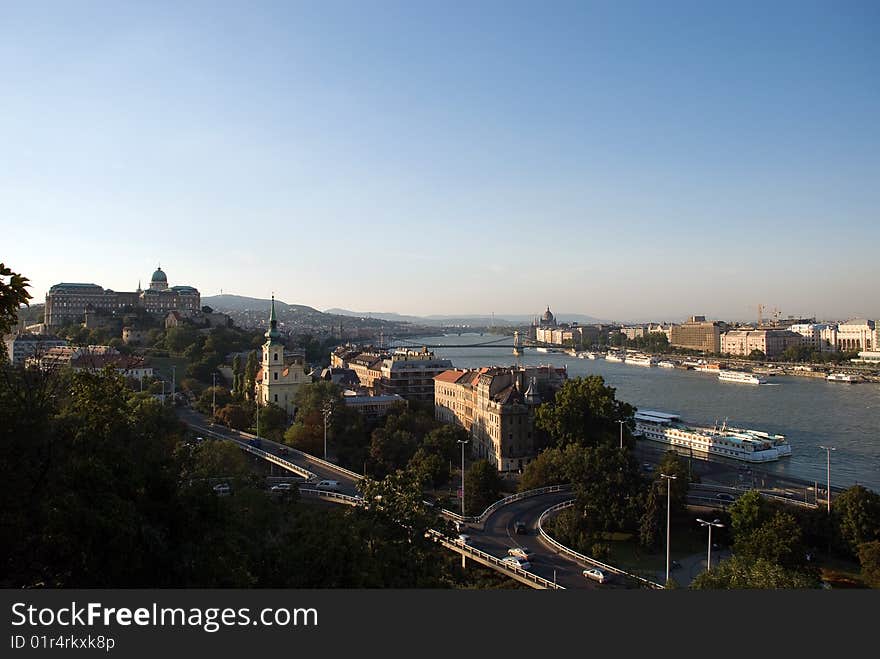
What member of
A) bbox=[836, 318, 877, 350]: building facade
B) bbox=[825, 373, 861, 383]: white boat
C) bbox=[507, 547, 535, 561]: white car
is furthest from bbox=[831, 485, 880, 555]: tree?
bbox=[836, 318, 877, 350]: building facade

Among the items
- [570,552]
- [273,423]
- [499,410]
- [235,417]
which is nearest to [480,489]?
[570,552]

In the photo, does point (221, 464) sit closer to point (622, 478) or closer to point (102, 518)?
point (622, 478)

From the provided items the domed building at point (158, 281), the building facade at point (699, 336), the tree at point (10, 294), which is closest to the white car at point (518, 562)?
the tree at point (10, 294)

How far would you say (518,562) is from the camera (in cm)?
964

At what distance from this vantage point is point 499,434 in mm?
19391

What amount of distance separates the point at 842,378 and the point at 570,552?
128 ft

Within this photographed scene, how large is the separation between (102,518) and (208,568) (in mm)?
735

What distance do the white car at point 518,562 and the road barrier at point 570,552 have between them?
3.21ft

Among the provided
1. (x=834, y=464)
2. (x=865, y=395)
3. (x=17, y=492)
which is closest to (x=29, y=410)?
(x=17, y=492)

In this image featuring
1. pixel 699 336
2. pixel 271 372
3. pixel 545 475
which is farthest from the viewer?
pixel 699 336

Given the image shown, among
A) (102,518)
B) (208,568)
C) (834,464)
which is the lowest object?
(834,464)

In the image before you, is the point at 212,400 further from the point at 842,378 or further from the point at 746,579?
the point at 842,378

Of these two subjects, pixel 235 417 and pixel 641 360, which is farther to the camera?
pixel 641 360

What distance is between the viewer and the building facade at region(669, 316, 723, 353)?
226 feet
